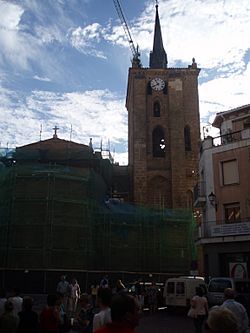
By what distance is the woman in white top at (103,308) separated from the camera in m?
5.55

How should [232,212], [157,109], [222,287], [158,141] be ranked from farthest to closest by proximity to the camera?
1. [157,109]
2. [158,141]
3. [232,212]
4. [222,287]

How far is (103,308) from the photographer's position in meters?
5.66

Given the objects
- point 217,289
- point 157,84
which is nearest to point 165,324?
point 217,289

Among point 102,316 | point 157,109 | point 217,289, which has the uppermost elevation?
point 157,109

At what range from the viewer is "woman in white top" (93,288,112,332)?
5.55 metres

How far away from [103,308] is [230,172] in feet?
70.3

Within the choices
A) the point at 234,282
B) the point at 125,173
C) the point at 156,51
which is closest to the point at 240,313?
the point at 234,282

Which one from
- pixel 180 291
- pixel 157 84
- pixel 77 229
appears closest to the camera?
pixel 180 291

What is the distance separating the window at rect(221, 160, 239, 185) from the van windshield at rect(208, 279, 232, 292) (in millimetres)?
7797

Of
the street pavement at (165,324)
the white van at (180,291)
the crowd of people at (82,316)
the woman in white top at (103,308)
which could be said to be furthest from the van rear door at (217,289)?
the woman in white top at (103,308)

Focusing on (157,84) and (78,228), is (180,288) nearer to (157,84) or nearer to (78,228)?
(78,228)

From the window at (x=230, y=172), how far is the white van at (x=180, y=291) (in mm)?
6767

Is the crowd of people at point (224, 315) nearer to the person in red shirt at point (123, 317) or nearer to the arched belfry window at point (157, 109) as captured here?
the person in red shirt at point (123, 317)

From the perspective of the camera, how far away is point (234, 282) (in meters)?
18.9
